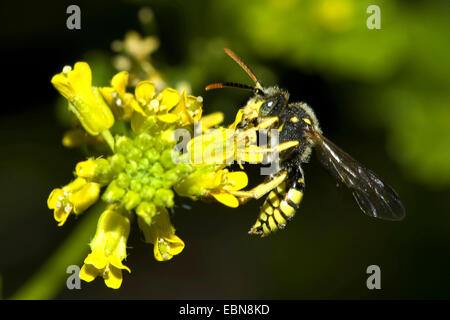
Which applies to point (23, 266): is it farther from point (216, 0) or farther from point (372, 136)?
point (372, 136)

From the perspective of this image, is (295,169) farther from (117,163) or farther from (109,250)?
(109,250)

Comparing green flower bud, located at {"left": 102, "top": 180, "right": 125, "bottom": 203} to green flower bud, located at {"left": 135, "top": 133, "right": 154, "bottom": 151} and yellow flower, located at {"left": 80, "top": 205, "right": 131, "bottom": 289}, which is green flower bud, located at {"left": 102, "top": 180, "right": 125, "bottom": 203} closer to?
yellow flower, located at {"left": 80, "top": 205, "right": 131, "bottom": 289}

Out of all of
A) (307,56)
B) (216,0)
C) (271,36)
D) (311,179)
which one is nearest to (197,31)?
(216,0)

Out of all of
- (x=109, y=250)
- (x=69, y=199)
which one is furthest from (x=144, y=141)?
(x=109, y=250)

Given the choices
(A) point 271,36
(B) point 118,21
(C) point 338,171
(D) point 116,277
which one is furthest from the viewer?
(B) point 118,21

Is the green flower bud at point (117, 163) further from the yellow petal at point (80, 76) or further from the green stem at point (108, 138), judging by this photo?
the yellow petal at point (80, 76)

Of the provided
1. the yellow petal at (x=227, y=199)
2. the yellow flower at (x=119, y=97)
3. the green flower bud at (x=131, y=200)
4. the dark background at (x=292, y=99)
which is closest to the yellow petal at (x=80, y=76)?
the yellow flower at (x=119, y=97)

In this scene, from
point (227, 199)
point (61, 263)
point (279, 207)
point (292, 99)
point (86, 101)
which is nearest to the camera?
point (227, 199)
